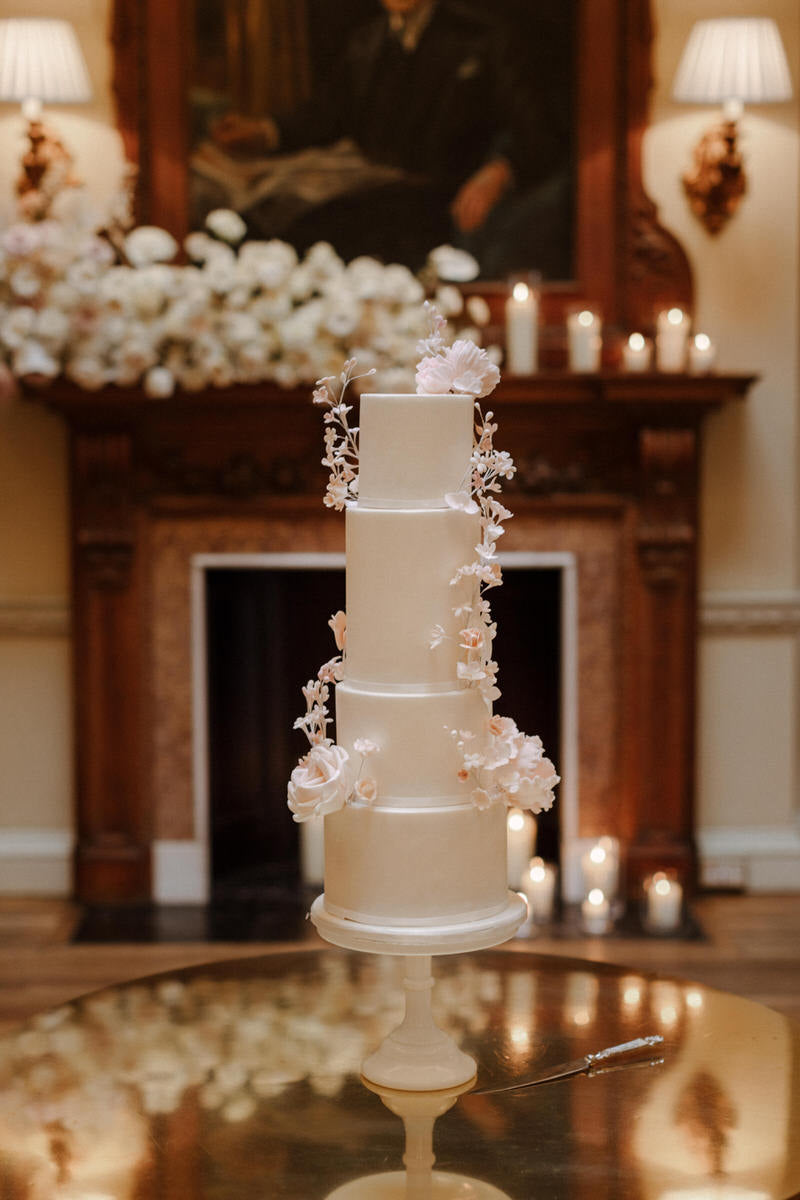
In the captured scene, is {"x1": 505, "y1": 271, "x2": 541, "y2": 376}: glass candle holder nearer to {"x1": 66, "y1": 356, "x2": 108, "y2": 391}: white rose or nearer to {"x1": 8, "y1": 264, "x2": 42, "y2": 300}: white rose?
{"x1": 66, "y1": 356, "x2": 108, "y2": 391}: white rose

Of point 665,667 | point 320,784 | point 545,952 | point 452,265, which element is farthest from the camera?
point 665,667

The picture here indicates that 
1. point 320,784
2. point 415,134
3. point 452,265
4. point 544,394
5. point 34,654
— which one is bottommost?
point 34,654

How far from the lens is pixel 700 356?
460 cm

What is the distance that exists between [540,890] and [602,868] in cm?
20

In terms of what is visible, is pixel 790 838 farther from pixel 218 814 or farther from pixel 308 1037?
pixel 308 1037

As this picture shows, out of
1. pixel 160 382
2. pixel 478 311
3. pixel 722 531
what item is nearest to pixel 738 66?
pixel 478 311

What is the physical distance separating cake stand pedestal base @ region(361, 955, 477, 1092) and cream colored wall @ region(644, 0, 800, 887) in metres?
3.09

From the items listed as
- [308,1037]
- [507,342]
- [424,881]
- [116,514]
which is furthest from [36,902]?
[424,881]

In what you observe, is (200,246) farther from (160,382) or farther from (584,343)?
(584,343)

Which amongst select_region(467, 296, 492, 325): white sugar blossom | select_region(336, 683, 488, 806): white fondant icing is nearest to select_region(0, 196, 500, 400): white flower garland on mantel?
select_region(467, 296, 492, 325): white sugar blossom

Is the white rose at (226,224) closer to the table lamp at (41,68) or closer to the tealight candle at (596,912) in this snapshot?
the table lamp at (41,68)

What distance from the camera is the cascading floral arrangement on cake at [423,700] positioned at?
6.14 ft

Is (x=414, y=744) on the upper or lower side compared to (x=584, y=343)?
lower

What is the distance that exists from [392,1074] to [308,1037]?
19 centimetres
